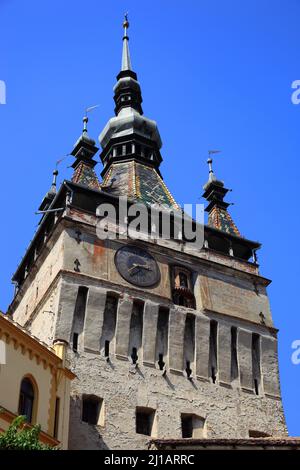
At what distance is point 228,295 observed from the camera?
2931cm

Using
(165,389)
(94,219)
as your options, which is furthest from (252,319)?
(94,219)

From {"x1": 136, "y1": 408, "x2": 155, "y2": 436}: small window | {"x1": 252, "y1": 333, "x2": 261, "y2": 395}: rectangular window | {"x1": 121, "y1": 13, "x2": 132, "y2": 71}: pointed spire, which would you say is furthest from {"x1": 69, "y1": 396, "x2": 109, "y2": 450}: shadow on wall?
{"x1": 121, "y1": 13, "x2": 132, "y2": 71}: pointed spire

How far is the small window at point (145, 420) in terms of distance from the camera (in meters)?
24.4

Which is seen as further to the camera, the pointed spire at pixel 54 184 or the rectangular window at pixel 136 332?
the pointed spire at pixel 54 184

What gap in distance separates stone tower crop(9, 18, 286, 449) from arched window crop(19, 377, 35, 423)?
4.30 meters

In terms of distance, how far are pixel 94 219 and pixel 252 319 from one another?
23.7 ft

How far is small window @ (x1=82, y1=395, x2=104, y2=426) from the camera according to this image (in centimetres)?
2369

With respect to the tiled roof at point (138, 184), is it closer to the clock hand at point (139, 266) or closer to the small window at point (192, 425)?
the clock hand at point (139, 266)

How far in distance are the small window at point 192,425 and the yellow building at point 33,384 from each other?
5.86 meters

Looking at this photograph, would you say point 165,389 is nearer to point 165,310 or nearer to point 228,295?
point 165,310

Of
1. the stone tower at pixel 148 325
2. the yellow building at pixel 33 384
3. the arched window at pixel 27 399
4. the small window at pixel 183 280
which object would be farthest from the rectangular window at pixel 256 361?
the arched window at pixel 27 399

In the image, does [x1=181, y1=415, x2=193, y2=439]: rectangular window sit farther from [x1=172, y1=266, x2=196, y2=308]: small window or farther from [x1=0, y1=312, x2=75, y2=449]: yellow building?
[x1=0, y1=312, x2=75, y2=449]: yellow building

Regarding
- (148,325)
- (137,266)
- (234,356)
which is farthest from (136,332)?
(234,356)
